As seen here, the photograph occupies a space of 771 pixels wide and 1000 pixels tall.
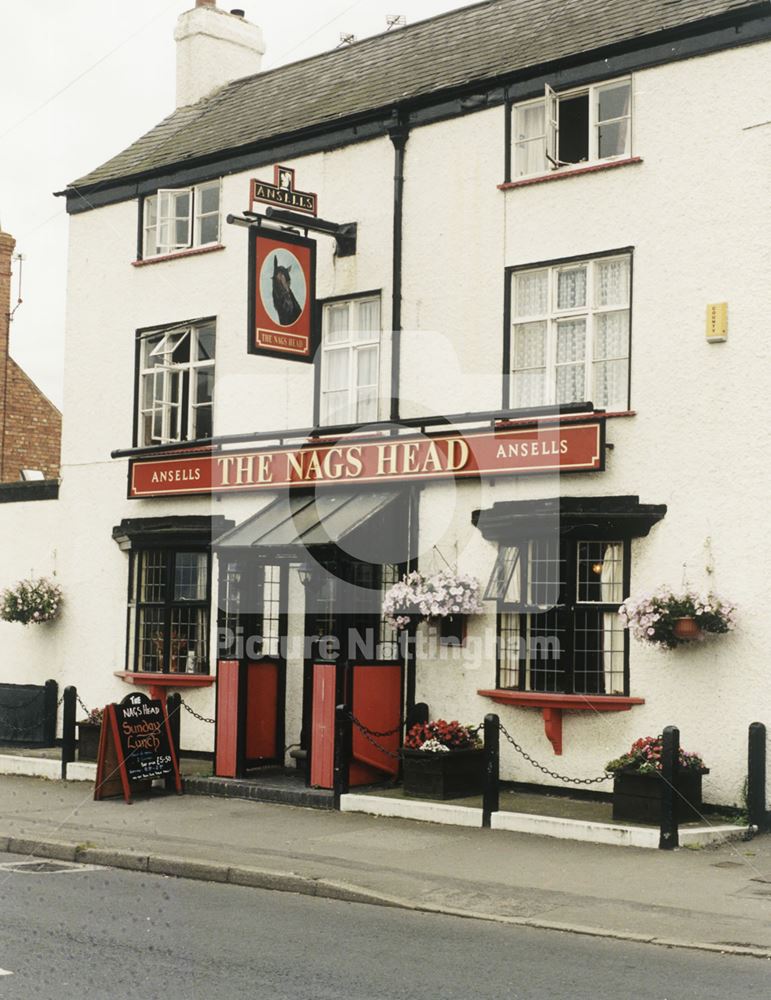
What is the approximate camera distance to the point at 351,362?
17016 mm

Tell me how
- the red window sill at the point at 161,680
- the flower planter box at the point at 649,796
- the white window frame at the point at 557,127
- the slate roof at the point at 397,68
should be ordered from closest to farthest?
1. the flower planter box at the point at 649,796
2. the white window frame at the point at 557,127
3. the slate roof at the point at 397,68
4. the red window sill at the point at 161,680

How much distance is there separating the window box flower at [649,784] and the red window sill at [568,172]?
6047 millimetres

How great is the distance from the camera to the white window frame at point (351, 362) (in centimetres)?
1680

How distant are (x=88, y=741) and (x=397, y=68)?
9.79 metres

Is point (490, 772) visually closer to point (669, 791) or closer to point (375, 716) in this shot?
point (669, 791)

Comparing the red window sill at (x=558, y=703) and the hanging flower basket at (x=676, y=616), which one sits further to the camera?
the red window sill at (x=558, y=703)

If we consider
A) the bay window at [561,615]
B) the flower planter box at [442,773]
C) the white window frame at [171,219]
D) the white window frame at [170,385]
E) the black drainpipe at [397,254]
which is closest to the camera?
the flower planter box at [442,773]

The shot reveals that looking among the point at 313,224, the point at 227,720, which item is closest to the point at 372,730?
the point at 227,720

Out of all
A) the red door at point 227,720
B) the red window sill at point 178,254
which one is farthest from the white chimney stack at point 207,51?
the red door at point 227,720

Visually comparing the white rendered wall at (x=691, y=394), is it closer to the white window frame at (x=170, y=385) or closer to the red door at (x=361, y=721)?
the red door at (x=361, y=721)

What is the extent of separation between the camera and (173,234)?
19.3 meters

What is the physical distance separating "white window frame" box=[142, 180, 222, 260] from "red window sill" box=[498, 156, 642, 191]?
15.9 ft

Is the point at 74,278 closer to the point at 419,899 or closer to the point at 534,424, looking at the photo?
the point at 534,424

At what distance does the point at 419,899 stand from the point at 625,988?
270 centimetres
